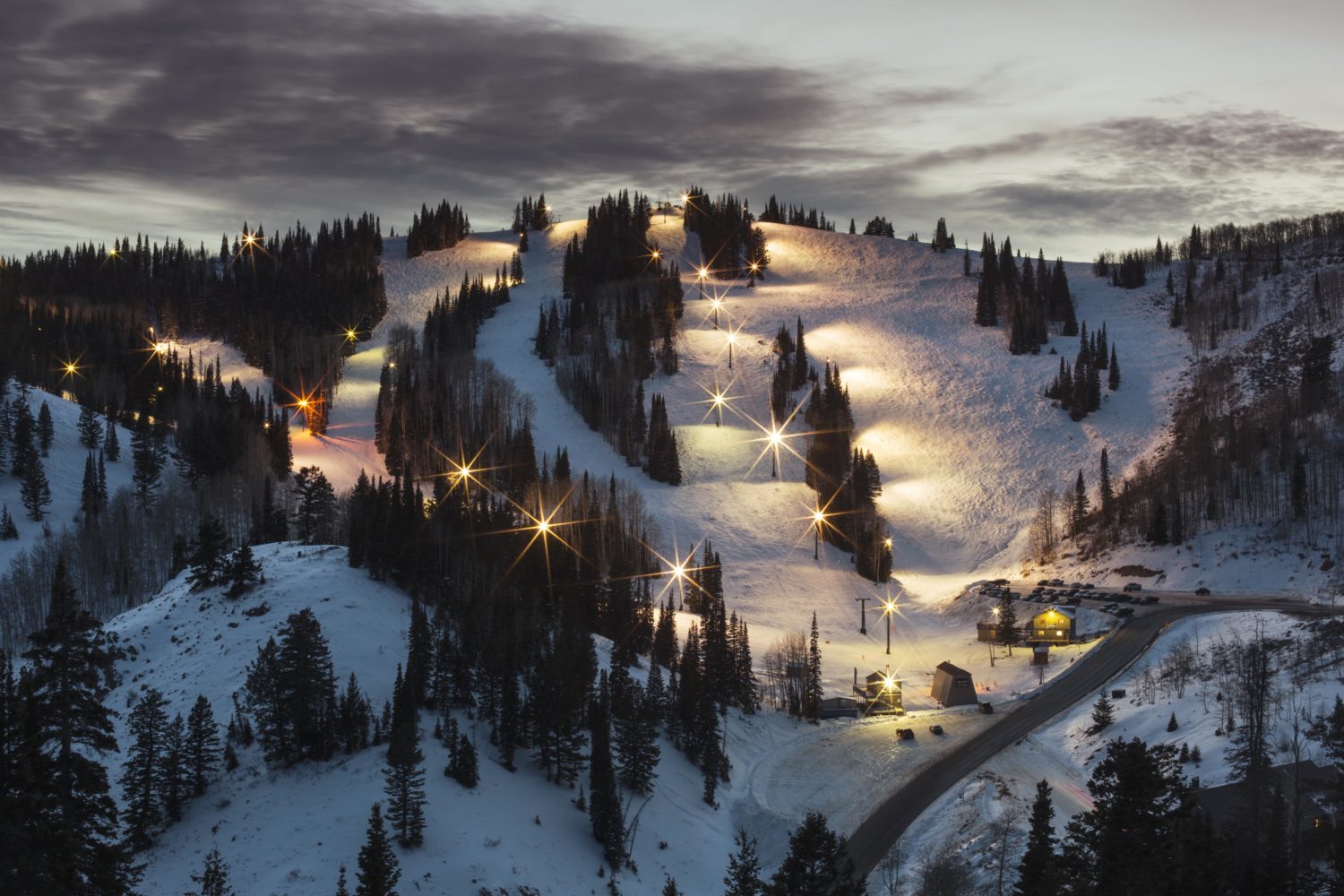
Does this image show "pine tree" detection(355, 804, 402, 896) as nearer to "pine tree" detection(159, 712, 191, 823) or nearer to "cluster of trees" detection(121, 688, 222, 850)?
"cluster of trees" detection(121, 688, 222, 850)

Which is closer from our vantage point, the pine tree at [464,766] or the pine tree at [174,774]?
the pine tree at [174,774]

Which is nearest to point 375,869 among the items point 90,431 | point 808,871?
point 808,871

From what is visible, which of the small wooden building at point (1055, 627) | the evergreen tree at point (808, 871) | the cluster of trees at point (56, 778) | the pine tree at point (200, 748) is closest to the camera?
the cluster of trees at point (56, 778)

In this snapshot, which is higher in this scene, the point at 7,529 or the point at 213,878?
the point at 213,878

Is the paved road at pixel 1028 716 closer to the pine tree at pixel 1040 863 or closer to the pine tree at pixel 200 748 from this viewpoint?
the pine tree at pixel 1040 863

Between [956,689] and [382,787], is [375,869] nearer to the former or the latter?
[382,787]

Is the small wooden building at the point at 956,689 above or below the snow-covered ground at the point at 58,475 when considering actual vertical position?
below

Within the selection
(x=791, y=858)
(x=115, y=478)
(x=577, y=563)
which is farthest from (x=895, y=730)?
(x=115, y=478)

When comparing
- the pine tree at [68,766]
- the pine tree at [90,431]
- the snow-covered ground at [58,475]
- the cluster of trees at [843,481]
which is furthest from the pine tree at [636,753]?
the pine tree at [90,431]
